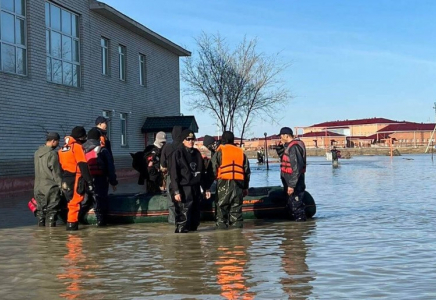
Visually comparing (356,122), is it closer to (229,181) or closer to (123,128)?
(123,128)

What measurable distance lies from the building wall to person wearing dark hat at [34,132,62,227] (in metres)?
10.6

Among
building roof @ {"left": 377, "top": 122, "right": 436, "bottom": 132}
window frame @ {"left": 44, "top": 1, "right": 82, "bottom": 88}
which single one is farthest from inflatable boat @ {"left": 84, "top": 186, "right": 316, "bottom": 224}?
building roof @ {"left": 377, "top": 122, "right": 436, "bottom": 132}

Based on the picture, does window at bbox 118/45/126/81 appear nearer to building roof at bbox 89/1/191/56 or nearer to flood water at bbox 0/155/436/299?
building roof at bbox 89/1/191/56

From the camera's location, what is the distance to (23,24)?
23594 mm

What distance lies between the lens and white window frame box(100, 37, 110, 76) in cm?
3089

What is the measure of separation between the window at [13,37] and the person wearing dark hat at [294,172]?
13.4 meters

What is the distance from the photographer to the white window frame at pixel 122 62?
32.9m

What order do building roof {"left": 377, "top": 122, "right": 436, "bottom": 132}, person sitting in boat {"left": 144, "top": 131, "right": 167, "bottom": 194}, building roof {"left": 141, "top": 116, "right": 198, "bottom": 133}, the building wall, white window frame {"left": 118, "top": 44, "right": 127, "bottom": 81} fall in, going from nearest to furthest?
person sitting in boat {"left": 144, "top": 131, "right": 167, "bottom": 194} < the building wall < white window frame {"left": 118, "top": 44, "right": 127, "bottom": 81} < building roof {"left": 141, "top": 116, "right": 198, "bottom": 133} < building roof {"left": 377, "top": 122, "right": 436, "bottom": 132}

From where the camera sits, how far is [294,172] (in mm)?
12055

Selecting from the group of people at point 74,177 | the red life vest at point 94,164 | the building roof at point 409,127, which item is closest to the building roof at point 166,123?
the group of people at point 74,177

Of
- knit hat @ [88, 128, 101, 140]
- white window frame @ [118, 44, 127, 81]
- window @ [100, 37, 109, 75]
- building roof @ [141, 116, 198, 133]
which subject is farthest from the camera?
building roof @ [141, 116, 198, 133]

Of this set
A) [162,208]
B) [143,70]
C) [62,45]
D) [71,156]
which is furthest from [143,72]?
[71,156]

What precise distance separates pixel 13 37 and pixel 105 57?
337 inches

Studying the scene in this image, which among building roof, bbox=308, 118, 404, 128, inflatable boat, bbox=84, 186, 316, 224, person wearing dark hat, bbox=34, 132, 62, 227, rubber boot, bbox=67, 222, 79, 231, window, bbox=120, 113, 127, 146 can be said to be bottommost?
rubber boot, bbox=67, 222, 79, 231
